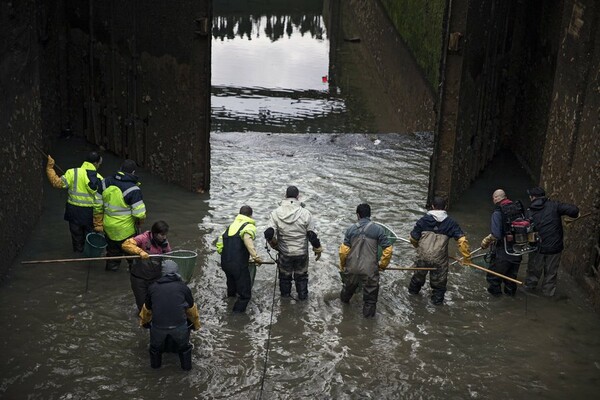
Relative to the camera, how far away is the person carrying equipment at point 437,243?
432 inches

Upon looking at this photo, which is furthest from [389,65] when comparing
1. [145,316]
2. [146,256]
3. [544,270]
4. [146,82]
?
[145,316]

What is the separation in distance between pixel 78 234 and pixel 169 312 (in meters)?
3.57

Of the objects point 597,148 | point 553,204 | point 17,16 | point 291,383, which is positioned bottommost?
point 291,383

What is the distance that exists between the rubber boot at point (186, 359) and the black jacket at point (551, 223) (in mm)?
4812

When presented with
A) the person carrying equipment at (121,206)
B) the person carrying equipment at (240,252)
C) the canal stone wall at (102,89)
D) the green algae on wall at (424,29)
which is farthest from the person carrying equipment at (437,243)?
the green algae on wall at (424,29)

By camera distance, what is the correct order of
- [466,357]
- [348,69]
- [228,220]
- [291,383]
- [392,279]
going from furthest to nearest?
[348,69]
[228,220]
[392,279]
[466,357]
[291,383]

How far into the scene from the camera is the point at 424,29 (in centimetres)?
2089

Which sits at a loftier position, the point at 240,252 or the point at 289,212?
the point at 289,212

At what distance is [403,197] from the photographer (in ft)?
49.1

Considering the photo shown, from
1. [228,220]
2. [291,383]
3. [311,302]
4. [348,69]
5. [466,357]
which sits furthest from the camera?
[348,69]

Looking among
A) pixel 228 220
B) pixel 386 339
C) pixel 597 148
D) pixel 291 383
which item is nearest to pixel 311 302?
pixel 386 339

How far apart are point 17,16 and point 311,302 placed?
5.47 metres

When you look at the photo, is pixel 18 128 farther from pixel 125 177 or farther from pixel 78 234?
pixel 125 177

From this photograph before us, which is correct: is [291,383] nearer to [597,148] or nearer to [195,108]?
[597,148]
